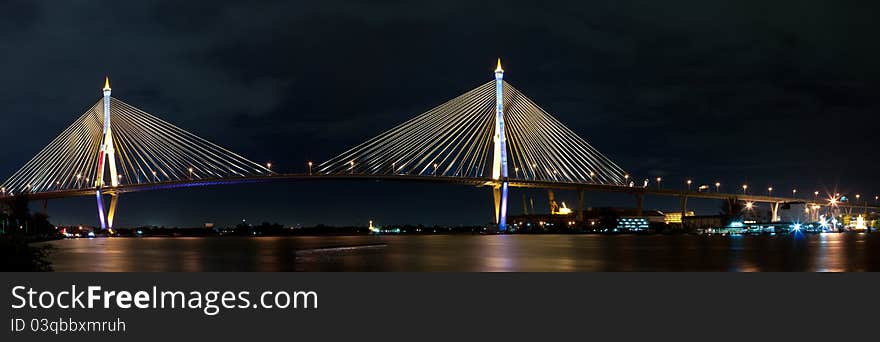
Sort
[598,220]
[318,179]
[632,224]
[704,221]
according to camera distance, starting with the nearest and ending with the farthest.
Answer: [318,179]
[632,224]
[598,220]
[704,221]

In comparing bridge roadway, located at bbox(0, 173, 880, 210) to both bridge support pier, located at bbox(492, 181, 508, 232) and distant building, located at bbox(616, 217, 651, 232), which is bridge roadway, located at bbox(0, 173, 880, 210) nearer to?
bridge support pier, located at bbox(492, 181, 508, 232)

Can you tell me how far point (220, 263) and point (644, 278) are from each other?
20541mm

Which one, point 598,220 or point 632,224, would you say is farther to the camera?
point 598,220

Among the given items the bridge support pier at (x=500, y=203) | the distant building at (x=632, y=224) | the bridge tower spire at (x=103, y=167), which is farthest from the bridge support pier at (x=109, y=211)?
the distant building at (x=632, y=224)

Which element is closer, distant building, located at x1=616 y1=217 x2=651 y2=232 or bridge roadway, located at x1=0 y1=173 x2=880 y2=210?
bridge roadway, located at x1=0 y1=173 x2=880 y2=210

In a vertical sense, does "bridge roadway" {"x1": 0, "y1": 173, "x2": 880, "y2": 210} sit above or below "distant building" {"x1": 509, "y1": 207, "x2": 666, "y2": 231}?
above

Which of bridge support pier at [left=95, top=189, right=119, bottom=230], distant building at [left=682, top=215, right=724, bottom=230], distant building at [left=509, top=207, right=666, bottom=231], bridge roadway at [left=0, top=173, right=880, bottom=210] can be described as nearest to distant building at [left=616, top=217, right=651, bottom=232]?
distant building at [left=509, top=207, right=666, bottom=231]

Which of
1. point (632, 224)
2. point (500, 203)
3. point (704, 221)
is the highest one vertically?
point (500, 203)

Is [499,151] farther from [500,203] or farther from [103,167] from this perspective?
[103,167]

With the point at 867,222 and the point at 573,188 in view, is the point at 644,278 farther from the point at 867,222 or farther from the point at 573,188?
the point at 867,222

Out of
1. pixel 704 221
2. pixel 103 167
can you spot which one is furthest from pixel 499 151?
pixel 704 221

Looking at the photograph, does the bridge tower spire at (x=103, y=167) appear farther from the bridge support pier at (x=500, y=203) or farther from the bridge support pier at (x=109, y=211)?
the bridge support pier at (x=500, y=203)

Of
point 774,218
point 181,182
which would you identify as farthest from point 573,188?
point 774,218

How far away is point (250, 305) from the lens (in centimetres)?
1226
